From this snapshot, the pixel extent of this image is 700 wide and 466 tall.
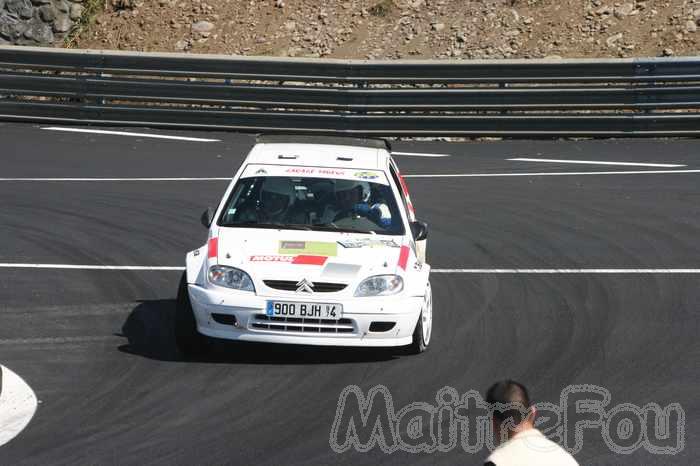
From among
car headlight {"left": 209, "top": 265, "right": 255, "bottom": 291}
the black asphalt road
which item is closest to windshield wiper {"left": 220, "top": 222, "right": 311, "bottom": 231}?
car headlight {"left": 209, "top": 265, "right": 255, "bottom": 291}

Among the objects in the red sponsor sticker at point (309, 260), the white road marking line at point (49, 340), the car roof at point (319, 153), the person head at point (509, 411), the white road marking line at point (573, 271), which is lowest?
the white road marking line at point (573, 271)

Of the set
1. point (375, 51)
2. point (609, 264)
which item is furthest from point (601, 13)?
point (609, 264)

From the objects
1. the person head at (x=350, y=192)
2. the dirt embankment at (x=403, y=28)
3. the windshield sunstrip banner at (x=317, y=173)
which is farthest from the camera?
the dirt embankment at (x=403, y=28)

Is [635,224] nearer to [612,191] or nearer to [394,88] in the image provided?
[612,191]

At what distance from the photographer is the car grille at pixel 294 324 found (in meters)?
10.2

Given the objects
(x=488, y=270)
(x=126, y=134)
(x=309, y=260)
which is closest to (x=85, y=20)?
(x=126, y=134)

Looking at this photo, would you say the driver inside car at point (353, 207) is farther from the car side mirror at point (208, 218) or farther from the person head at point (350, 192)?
the car side mirror at point (208, 218)

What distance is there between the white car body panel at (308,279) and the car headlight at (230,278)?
0.04 metres

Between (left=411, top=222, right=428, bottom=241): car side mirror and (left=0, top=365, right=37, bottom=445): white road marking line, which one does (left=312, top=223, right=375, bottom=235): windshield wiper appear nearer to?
(left=411, top=222, right=428, bottom=241): car side mirror

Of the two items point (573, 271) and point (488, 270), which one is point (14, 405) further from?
point (573, 271)

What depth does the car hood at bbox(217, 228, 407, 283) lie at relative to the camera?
10383mm

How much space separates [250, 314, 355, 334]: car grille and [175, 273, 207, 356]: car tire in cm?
50

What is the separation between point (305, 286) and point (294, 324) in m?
0.31

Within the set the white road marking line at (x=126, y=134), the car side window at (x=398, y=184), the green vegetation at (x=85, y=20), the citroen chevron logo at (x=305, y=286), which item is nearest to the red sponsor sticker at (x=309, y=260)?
the citroen chevron logo at (x=305, y=286)
